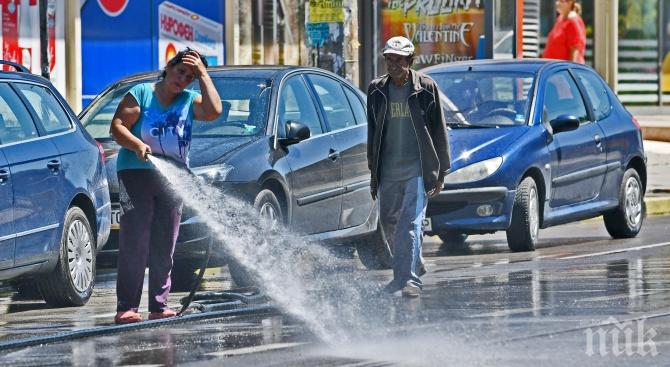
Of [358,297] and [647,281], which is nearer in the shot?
[358,297]

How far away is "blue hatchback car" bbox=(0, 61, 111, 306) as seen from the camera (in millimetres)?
11141

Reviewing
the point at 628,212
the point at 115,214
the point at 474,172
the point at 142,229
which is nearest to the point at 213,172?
the point at 115,214

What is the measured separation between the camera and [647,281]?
488 inches

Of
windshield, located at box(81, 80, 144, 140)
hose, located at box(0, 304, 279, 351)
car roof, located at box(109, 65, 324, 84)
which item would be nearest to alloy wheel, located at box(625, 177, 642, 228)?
car roof, located at box(109, 65, 324, 84)

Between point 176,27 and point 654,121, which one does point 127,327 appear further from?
point 654,121

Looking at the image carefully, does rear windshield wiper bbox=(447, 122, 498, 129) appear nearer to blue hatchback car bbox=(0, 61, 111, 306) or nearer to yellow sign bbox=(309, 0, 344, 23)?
yellow sign bbox=(309, 0, 344, 23)

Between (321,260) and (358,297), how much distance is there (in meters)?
2.19

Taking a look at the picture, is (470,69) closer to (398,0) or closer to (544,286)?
(544,286)

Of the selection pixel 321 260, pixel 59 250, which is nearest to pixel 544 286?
pixel 321 260

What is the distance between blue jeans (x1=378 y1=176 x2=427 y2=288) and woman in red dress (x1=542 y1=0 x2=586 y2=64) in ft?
47.5

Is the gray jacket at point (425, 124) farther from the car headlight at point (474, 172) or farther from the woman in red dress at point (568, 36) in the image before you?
the woman in red dress at point (568, 36)

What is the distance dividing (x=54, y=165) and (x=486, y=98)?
537 centimetres

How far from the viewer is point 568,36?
1037 inches

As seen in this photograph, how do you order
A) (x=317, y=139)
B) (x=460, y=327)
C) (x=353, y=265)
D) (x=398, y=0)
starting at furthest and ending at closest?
(x=398, y=0) → (x=353, y=265) → (x=317, y=139) → (x=460, y=327)
